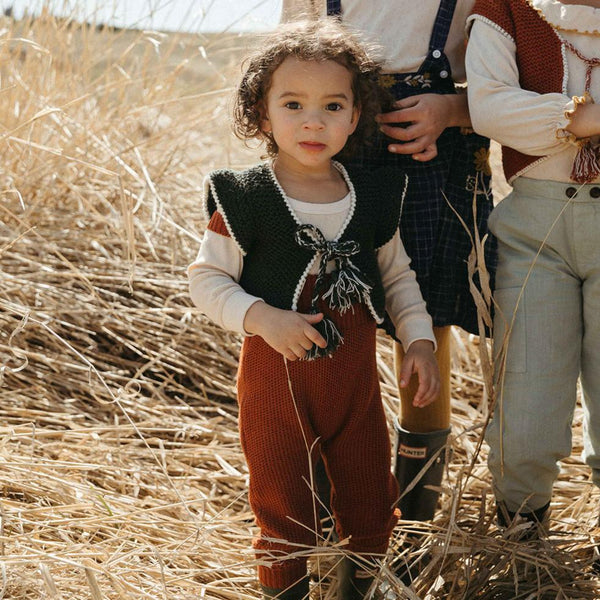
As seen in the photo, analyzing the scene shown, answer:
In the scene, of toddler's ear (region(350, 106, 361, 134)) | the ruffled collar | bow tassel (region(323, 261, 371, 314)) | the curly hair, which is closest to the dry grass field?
bow tassel (region(323, 261, 371, 314))

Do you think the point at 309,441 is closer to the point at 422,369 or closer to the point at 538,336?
the point at 422,369

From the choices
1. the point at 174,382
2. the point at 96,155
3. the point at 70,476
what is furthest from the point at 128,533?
the point at 96,155

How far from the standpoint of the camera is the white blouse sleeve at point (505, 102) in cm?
171

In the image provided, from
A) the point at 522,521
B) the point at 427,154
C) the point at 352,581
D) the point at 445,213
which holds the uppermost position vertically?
the point at 427,154

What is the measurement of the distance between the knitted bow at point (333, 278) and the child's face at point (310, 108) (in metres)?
0.15

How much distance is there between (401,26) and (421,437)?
93 centimetres

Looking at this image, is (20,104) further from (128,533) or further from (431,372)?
(431,372)

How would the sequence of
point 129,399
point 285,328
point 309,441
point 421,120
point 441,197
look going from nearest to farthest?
1. point 285,328
2. point 309,441
3. point 421,120
4. point 441,197
5. point 129,399

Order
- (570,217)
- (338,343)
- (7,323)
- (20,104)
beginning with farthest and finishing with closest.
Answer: (20,104)
(7,323)
(570,217)
(338,343)

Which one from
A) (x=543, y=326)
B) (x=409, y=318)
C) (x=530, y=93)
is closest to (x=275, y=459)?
(x=409, y=318)

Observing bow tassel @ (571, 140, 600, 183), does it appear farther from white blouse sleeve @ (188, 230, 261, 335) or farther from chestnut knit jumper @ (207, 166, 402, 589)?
white blouse sleeve @ (188, 230, 261, 335)

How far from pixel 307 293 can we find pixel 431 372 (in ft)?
1.02

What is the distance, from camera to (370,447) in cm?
175

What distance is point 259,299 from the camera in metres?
1.63
